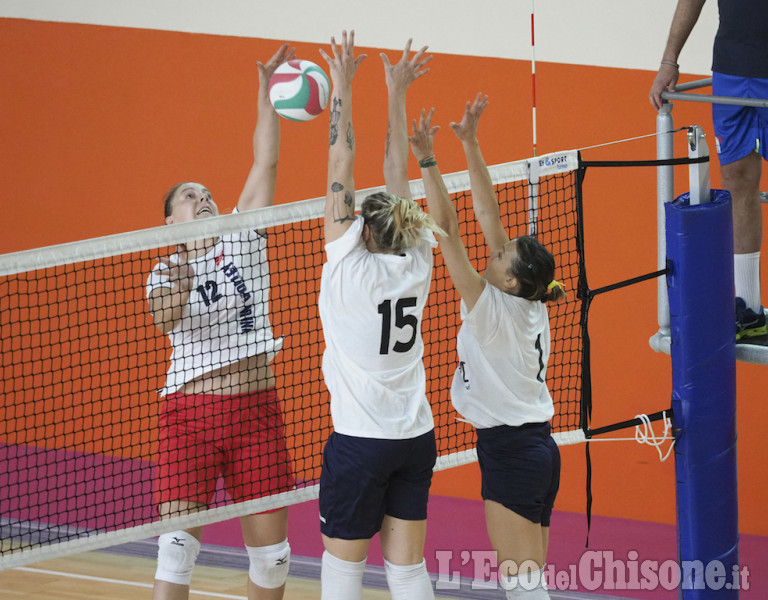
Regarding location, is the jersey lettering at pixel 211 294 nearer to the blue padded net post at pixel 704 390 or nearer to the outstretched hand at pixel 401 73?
the outstretched hand at pixel 401 73

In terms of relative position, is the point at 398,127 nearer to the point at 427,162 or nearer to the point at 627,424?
the point at 427,162

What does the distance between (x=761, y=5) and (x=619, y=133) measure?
2085mm

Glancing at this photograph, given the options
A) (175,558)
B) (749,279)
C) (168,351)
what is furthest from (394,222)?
(168,351)

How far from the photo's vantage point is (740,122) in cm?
444

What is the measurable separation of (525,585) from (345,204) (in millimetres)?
1691

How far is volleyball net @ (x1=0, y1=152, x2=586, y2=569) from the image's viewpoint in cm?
412

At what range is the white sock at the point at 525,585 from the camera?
13.3 ft

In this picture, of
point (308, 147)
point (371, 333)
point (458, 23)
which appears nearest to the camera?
point (371, 333)

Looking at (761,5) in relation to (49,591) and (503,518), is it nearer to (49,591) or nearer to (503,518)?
(503,518)

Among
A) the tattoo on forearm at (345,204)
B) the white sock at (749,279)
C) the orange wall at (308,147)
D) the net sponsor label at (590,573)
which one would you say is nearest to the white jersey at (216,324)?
the tattoo on forearm at (345,204)

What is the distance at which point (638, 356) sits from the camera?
654cm

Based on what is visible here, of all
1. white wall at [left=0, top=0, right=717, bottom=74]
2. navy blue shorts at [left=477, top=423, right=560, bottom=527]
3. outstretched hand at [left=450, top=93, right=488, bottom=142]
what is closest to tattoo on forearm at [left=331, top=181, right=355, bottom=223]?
outstretched hand at [left=450, top=93, right=488, bottom=142]

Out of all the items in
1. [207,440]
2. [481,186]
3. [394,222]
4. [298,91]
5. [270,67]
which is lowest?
[207,440]

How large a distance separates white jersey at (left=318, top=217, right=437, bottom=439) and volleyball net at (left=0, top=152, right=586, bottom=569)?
1.52ft
